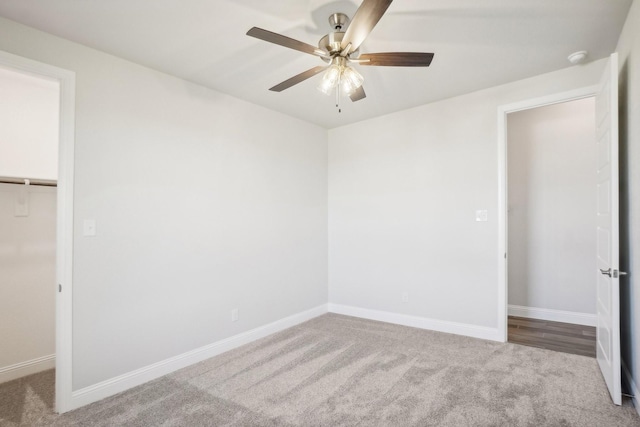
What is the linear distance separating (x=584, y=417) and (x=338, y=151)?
356 cm

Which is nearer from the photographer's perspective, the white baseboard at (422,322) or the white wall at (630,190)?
the white wall at (630,190)

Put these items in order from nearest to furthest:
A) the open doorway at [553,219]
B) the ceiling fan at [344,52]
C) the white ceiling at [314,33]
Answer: the ceiling fan at [344,52] < the white ceiling at [314,33] < the open doorway at [553,219]

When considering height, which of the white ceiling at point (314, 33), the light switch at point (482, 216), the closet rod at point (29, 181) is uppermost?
the white ceiling at point (314, 33)

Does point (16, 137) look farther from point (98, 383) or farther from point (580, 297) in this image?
point (580, 297)

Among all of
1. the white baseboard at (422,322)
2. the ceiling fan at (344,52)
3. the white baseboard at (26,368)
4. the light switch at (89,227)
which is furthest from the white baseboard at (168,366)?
the ceiling fan at (344,52)

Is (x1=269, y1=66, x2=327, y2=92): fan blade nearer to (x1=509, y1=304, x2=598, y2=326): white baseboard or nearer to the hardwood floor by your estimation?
the hardwood floor

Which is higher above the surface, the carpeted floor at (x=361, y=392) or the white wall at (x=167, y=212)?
the white wall at (x=167, y=212)

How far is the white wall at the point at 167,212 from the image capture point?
237 cm

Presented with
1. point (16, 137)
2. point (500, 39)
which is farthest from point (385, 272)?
point (16, 137)

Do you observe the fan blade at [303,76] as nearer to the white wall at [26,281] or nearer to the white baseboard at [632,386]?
the white wall at [26,281]

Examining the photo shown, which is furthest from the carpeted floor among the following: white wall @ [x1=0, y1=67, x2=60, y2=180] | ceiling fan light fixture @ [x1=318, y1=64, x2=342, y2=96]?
ceiling fan light fixture @ [x1=318, y1=64, x2=342, y2=96]

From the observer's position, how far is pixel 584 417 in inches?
80.0

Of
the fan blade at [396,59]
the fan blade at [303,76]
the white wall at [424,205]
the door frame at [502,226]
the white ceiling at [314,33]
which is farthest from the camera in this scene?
the white wall at [424,205]

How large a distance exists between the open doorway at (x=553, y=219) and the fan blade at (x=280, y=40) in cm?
289
